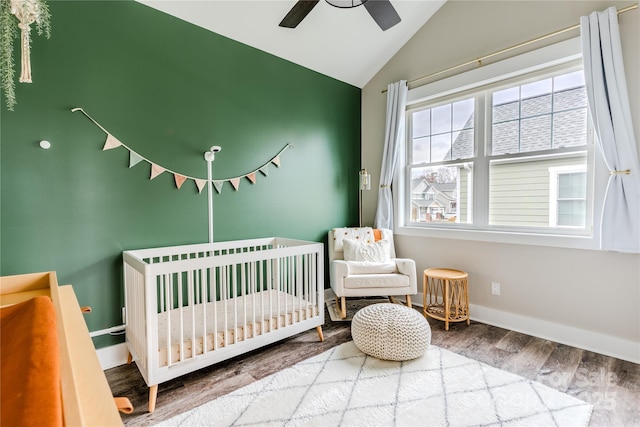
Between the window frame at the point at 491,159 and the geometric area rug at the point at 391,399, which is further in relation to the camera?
the window frame at the point at 491,159

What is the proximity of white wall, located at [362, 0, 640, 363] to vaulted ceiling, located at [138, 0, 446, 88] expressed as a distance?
23 cm

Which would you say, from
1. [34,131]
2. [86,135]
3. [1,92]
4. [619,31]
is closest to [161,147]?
[86,135]

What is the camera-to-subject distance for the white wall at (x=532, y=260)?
2.20 metres

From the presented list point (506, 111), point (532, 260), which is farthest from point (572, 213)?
point (506, 111)

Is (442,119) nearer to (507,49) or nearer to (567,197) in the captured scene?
(507,49)

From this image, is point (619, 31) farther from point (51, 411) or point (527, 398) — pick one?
point (51, 411)

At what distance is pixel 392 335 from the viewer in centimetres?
211

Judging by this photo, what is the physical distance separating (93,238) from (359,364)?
6.51 ft

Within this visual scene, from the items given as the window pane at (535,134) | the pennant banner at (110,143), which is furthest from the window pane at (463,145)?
the pennant banner at (110,143)

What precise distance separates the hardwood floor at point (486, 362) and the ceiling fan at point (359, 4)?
7.90 ft

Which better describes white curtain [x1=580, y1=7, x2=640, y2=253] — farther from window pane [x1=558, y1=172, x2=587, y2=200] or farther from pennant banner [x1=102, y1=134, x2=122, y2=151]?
pennant banner [x1=102, y1=134, x2=122, y2=151]

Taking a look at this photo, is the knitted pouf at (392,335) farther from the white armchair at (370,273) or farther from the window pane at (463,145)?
the window pane at (463,145)

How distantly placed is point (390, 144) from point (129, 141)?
2.53 meters

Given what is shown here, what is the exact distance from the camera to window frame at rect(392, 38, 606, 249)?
7.79ft
